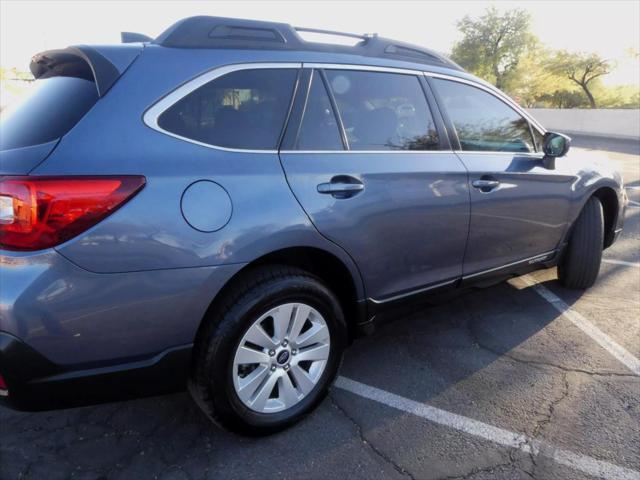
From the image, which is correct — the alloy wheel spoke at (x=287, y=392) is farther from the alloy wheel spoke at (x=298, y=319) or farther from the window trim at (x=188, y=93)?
the window trim at (x=188, y=93)

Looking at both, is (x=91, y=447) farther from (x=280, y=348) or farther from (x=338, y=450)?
(x=338, y=450)

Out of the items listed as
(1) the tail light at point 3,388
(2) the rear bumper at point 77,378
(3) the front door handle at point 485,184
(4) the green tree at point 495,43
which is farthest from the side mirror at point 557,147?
(4) the green tree at point 495,43

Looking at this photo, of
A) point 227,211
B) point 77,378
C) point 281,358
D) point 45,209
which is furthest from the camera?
point 281,358

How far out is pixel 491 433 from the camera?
2357 millimetres

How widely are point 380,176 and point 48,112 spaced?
4.92ft

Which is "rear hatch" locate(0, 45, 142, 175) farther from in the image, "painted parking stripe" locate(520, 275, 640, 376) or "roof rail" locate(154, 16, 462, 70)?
"painted parking stripe" locate(520, 275, 640, 376)

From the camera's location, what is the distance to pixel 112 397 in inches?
74.9

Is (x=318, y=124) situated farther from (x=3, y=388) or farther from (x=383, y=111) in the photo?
(x=3, y=388)

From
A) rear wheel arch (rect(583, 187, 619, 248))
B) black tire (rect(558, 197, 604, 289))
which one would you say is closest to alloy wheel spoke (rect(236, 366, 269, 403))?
black tire (rect(558, 197, 604, 289))

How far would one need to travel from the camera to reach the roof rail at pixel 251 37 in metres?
2.09

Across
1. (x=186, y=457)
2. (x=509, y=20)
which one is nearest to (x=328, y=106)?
(x=186, y=457)

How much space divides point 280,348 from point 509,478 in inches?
44.8

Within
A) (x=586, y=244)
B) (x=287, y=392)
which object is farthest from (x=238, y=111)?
(x=586, y=244)

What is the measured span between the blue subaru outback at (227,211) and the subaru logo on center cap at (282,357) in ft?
0.06
